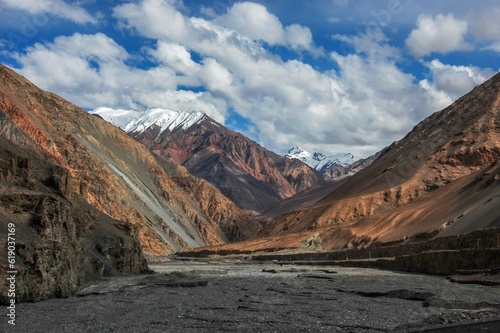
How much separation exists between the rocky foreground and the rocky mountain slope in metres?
29.6

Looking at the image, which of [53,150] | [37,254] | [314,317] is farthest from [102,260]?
[53,150]

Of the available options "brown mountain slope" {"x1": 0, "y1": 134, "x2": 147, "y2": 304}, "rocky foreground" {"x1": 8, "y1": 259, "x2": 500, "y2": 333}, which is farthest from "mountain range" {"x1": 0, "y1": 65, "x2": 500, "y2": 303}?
"rocky foreground" {"x1": 8, "y1": 259, "x2": 500, "y2": 333}

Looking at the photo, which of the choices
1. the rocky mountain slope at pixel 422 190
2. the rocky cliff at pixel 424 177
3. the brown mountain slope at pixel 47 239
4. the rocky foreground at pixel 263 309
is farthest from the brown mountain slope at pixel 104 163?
the rocky foreground at pixel 263 309

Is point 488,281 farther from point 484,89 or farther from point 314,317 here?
point 484,89

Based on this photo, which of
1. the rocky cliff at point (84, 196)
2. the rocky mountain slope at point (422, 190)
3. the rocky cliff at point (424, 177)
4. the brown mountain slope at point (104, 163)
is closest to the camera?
the rocky cliff at point (84, 196)

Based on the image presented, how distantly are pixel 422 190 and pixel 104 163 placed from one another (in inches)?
2153

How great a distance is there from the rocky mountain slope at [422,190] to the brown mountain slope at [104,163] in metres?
17.6

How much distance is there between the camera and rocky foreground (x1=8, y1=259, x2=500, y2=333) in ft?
56.1

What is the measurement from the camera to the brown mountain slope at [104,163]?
78562 millimetres

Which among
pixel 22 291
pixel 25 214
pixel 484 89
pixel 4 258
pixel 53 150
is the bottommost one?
pixel 22 291

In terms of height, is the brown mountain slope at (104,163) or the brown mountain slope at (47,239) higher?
the brown mountain slope at (104,163)

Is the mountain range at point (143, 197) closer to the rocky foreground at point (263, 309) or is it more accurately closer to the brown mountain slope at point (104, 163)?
the brown mountain slope at point (104, 163)

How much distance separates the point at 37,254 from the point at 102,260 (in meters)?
14.1

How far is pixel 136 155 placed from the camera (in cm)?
12506
